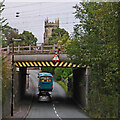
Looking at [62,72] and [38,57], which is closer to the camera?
[38,57]

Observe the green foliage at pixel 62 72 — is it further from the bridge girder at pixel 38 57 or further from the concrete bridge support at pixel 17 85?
the bridge girder at pixel 38 57

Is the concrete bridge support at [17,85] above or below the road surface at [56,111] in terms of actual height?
above

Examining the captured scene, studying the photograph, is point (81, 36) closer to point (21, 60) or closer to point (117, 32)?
point (117, 32)

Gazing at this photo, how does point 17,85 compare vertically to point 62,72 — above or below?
below

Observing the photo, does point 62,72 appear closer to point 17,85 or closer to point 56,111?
point 17,85

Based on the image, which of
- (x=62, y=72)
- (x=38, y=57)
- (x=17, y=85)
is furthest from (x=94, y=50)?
(x=62, y=72)

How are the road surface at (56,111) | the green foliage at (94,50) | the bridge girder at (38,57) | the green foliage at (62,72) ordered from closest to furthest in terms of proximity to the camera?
the green foliage at (94,50)
the road surface at (56,111)
the bridge girder at (38,57)
the green foliage at (62,72)

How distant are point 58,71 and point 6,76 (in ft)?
192

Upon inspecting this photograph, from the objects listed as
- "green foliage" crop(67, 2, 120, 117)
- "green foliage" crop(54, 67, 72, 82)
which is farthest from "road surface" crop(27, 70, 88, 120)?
"green foliage" crop(54, 67, 72, 82)

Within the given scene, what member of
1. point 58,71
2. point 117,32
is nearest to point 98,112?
point 117,32

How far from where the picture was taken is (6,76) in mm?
19344

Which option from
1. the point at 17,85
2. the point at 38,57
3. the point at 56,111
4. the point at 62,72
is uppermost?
the point at 38,57

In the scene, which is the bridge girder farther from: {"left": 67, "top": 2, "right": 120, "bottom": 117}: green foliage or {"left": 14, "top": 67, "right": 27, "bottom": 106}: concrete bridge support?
{"left": 67, "top": 2, "right": 120, "bottom": 117}: green foliage

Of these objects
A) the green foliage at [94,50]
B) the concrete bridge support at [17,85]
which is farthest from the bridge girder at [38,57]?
the green foliage at [94,50]
